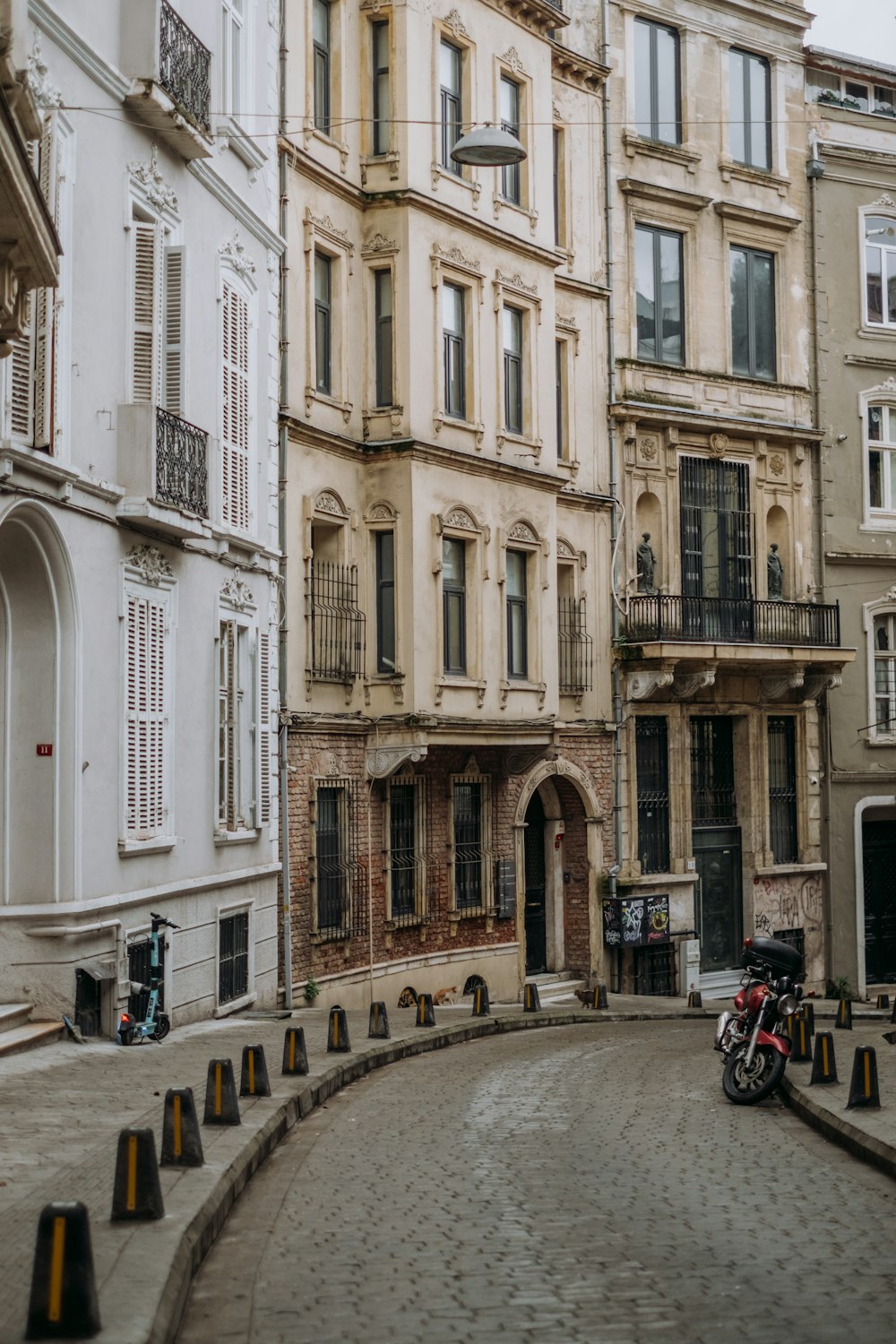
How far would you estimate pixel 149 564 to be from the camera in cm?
1870

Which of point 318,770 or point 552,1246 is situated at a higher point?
point 318,770

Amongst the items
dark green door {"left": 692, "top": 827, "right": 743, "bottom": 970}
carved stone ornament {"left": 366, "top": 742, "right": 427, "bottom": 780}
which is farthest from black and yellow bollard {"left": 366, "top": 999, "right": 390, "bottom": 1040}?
dark green door {"left": 692, "top": 827, "right": 743, "bottom": 970}

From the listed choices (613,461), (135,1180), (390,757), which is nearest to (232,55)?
(390,757)

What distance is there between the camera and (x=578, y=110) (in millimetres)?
32438

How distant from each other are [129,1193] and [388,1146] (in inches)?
155

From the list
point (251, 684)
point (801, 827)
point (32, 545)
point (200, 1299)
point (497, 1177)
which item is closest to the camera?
point (200, 1299)

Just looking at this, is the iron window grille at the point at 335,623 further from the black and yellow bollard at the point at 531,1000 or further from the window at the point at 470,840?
the black and yellow bollard at the point at 531,1000

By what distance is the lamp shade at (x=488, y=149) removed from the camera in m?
22.6

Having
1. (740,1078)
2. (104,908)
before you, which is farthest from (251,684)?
(740,1078)

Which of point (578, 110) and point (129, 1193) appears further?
point (578, 110)

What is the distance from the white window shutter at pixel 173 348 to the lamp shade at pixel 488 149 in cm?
522

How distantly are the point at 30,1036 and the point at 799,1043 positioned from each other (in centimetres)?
716

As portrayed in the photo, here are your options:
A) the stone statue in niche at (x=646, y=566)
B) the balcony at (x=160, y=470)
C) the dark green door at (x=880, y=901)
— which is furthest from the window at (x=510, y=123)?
the dark green door at (x=880, y=901)

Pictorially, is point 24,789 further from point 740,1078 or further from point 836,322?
point 836,322
